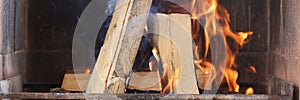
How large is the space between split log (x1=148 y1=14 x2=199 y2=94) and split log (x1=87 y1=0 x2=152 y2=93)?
9cm

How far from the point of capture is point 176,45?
5.93 feet

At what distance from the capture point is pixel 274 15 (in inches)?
77.4

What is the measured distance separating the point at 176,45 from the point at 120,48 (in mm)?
241

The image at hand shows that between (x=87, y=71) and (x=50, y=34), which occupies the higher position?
(x=50, y=34)

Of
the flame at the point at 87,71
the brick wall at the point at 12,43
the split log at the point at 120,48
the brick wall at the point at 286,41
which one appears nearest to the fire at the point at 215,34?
the brick wall at the point at 286,41

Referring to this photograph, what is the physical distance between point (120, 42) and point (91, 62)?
0.43 meters

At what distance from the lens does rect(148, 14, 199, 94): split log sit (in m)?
1.76

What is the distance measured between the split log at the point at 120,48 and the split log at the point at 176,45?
0.09 meters

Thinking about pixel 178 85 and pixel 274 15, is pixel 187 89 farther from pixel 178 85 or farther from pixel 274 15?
pixel 274 15

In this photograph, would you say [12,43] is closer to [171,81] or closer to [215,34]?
[171,81]

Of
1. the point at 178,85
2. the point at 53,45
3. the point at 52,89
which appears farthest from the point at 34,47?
the point at 178,85

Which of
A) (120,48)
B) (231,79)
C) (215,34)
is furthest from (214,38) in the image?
(120,48)

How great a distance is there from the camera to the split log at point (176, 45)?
5.78 feet

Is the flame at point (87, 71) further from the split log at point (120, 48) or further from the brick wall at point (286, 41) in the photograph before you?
the brick wall at point (286, 41)
